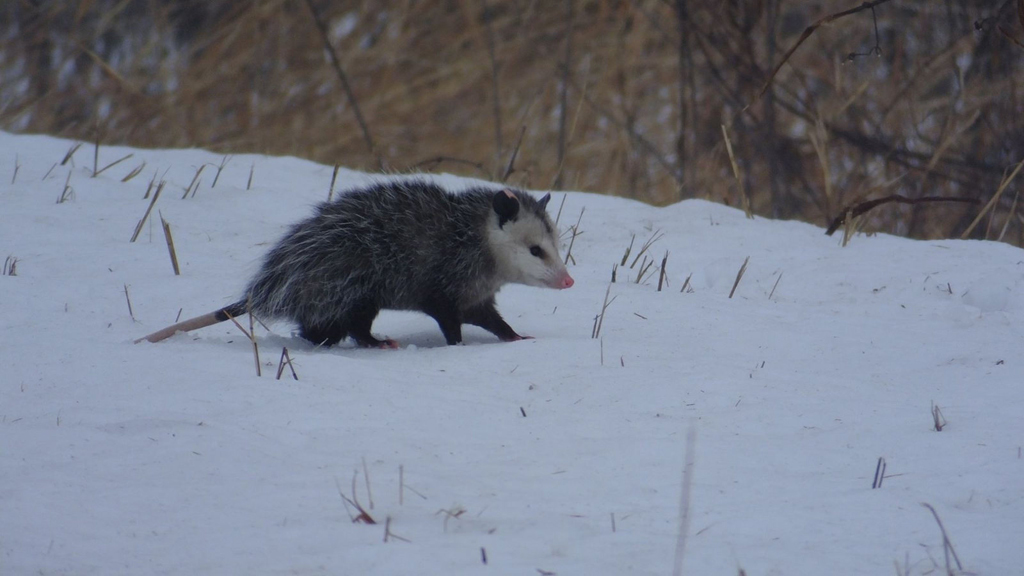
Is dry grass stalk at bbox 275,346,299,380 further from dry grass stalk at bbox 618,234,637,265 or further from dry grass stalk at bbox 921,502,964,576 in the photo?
dry grass stalk at bbox 618,234,637,265

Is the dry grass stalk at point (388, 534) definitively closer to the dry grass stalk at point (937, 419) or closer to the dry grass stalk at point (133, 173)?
the dry grass stalk at point (937, 419)

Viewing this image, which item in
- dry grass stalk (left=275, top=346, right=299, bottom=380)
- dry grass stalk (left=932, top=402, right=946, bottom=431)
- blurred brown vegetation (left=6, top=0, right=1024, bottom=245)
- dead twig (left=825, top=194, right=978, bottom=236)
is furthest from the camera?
blurred brown vegetation (left=6, top=0, right=1024, bottom=245)

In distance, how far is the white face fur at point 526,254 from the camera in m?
3.64

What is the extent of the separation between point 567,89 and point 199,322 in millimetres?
5684

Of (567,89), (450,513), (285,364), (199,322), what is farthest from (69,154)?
(567,89)

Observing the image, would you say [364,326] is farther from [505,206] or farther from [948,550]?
[948,550]

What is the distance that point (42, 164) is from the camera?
4926 millimetres

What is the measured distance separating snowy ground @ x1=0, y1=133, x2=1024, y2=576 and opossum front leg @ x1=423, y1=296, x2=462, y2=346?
147 millimetres

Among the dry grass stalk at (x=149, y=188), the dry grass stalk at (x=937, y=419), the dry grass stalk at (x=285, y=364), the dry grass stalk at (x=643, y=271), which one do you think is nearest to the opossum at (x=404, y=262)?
the dry grass stalk at (x=643, y=271)

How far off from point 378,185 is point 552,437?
161cm

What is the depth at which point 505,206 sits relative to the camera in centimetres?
368

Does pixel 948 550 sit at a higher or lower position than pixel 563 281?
lower

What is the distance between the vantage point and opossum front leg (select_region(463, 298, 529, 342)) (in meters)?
3.63

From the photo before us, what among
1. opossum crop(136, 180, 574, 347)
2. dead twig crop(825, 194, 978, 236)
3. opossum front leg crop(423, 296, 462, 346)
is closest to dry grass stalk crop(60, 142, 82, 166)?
opossum crop(136, 180, 574, 347)
